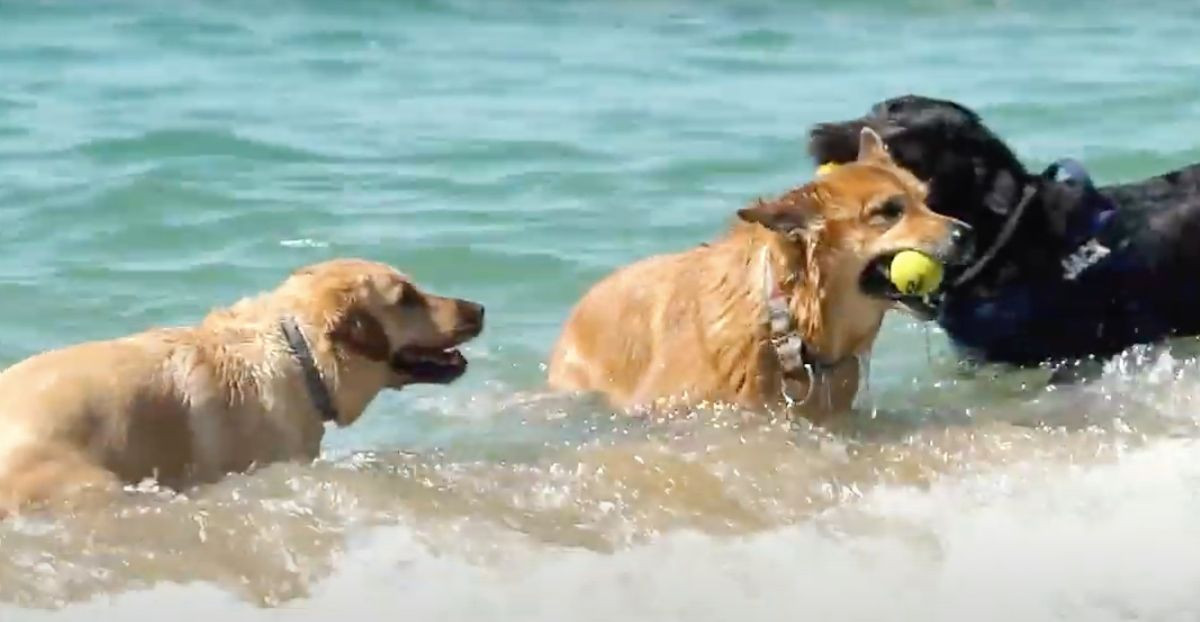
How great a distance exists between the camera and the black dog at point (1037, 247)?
7.04 metres

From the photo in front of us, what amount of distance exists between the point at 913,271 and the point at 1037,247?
3.78ft

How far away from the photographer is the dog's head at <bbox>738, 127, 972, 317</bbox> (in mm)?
6188

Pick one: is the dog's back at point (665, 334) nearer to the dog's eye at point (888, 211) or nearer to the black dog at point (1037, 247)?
the dog's eye at point (888, 211)

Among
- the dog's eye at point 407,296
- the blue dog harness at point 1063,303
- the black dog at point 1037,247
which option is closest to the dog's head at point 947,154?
the black dog at point 1037,247

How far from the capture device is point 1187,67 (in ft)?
49.3

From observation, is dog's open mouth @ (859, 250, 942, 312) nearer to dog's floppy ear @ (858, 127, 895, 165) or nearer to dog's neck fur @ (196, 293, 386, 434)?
dog's floppy ear @ (858, 127, 895, 165)

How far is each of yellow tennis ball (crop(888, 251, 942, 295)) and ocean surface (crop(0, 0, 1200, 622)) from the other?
1.70 feet

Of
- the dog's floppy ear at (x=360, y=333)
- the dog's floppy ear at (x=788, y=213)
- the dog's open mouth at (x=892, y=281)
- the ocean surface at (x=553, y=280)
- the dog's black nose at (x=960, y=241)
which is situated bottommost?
the ocean surface at (x=553, y=280)

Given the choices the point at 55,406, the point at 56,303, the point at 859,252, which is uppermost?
the point at 859,252

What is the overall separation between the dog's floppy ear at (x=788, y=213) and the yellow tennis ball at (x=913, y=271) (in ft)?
1.02

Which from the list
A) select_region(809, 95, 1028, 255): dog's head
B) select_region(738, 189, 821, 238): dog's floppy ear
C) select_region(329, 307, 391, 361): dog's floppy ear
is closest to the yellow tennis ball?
select_region(738, 189, 821, 238): dog's floppy ear

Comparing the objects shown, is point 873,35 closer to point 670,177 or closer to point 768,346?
point 670,177

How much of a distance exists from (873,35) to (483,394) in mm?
10389

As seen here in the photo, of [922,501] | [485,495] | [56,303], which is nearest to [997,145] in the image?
[922,501]
